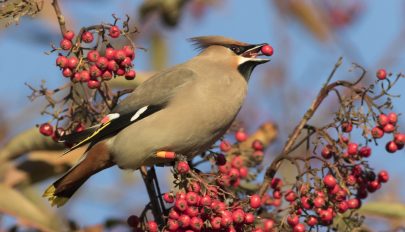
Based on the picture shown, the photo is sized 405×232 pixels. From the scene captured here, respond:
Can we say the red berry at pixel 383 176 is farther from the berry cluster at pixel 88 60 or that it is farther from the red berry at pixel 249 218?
the berry cluster at pixel 88 60

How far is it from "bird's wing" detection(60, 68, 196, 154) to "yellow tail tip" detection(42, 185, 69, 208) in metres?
0.25

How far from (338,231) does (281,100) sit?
2.02 meters

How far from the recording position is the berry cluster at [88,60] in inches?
124

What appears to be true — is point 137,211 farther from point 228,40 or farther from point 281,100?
point 228,40

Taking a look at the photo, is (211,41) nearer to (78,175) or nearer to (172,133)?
(172,133)

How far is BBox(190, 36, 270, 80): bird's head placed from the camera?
4000 millimetres

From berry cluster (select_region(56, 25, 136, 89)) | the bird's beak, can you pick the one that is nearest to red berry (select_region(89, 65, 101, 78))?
berry cluster (select_region(56, 25, 136, 89))

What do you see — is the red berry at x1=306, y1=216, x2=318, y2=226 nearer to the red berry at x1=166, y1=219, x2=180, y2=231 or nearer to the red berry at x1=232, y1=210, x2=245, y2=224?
the red berry at x1=232, y1=210, x2=245, y2=224

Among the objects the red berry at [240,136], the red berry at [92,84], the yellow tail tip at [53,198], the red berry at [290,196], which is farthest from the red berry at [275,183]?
the yellow tail tip at [53,198]

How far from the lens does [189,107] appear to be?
12.1ft

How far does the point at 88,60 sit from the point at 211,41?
3.41 ft

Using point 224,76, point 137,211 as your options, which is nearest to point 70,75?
point 224,76

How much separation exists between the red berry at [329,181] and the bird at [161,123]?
639 millimetres

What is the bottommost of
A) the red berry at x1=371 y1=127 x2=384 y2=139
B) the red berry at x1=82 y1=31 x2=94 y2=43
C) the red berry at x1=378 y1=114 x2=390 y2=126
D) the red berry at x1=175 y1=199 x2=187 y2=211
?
the red berry at x1=175 y1=199 x2=187 y2=211
